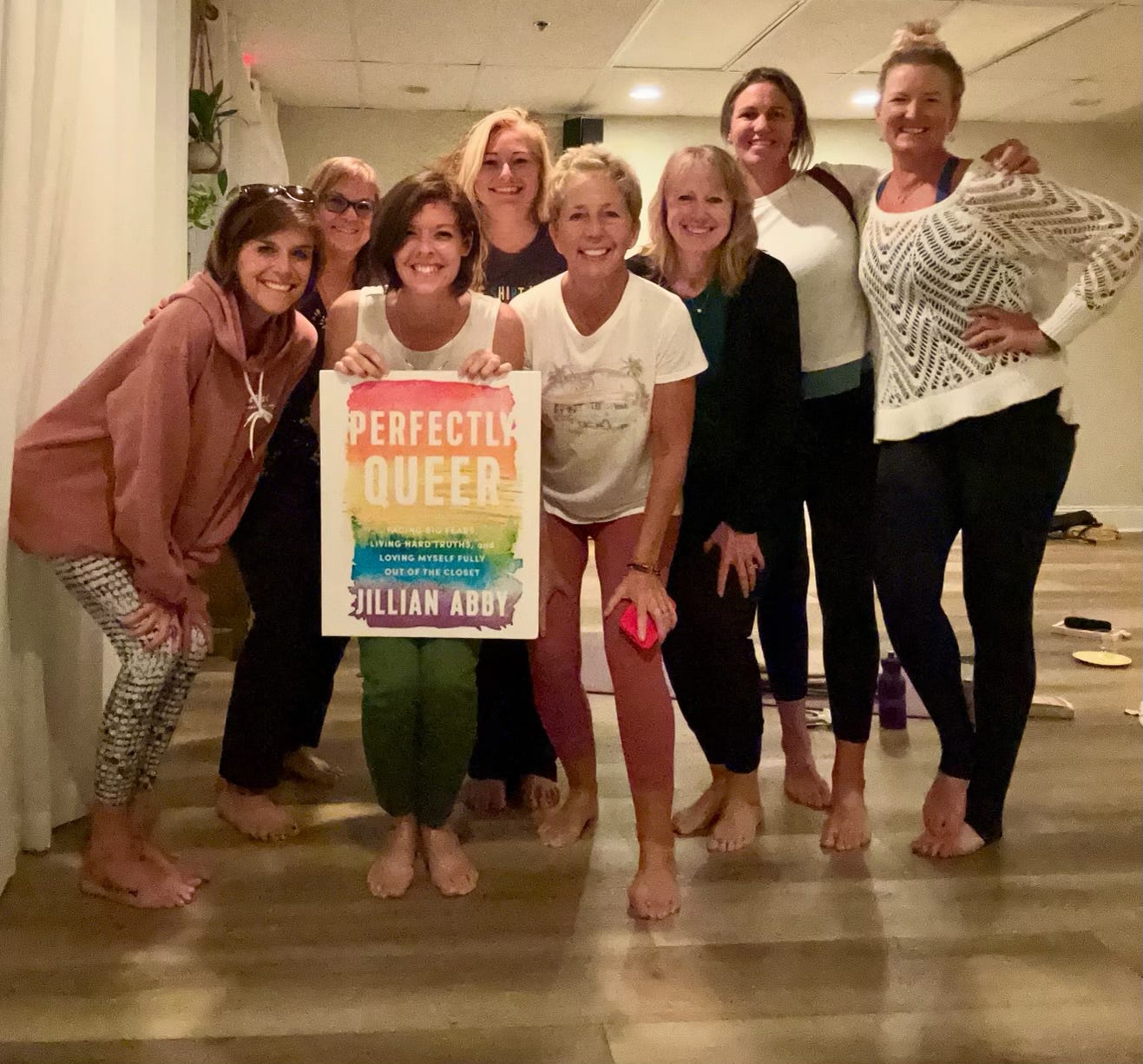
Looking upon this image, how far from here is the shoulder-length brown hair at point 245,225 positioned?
5.13 ft

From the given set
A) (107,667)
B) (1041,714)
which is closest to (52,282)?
(107,667)

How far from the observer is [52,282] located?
1679 millimetres

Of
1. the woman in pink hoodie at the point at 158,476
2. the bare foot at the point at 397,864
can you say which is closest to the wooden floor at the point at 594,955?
the bare foot at the point at 397,864

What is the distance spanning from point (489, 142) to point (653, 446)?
689 mm

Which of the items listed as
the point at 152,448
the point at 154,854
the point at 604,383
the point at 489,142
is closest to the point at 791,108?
the point at 489,142

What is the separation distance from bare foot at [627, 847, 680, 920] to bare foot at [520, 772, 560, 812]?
0.35 m

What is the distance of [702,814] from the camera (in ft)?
6.18

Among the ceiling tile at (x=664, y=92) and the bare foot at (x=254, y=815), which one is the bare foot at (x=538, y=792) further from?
the ceiling tile at (x=664, y=92)

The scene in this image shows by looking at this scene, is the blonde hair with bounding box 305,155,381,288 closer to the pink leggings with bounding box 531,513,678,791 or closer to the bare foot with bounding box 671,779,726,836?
the pink leggings with bounding box 531,513,678,791

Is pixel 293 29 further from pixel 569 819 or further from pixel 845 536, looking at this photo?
pixel 569 819

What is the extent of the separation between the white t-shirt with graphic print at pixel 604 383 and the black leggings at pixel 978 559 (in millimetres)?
432

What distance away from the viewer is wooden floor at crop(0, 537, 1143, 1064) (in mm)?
1296

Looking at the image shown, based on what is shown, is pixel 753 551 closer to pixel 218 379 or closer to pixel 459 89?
pixel 218 379

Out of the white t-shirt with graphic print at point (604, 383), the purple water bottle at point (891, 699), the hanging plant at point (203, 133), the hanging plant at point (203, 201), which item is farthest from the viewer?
the hanging plant at point (203, 201)
